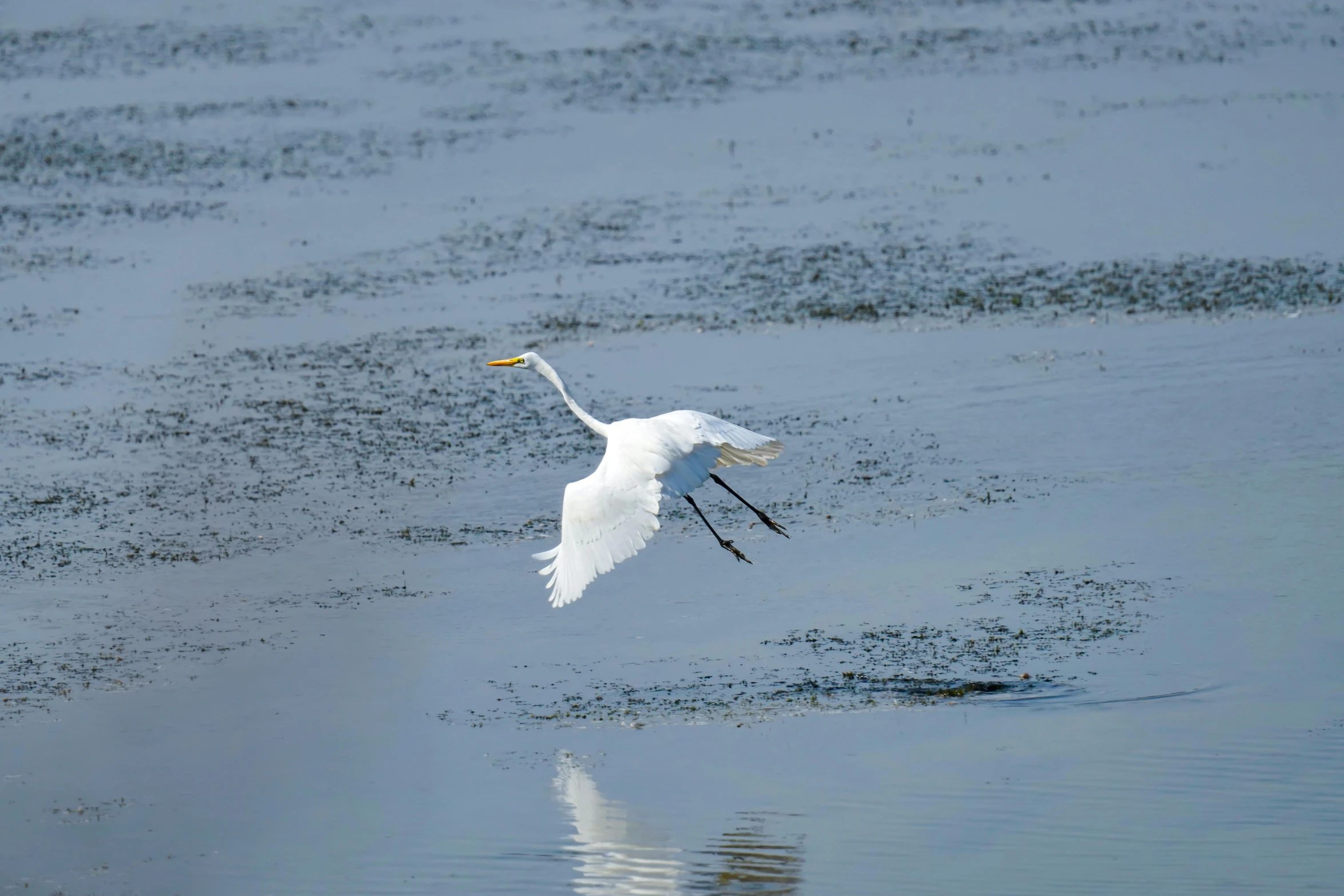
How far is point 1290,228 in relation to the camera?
20391 millimetres

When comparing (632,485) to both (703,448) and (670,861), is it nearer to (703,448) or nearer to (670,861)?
(703,448)

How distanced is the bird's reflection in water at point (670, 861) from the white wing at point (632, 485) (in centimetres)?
144

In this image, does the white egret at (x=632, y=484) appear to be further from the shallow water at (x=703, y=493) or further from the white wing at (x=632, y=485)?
the shallow water at (x=703, y=493)

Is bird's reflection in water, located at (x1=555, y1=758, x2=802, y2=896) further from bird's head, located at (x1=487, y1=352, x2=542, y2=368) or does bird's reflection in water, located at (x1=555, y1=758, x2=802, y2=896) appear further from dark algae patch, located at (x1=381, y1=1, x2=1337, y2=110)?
dark algae patch, located at (x1=381, y1=1, x2=1337, y2=110)

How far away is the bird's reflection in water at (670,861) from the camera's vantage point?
8.25 meters

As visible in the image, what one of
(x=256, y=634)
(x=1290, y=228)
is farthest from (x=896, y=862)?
(x=1290, y=228)

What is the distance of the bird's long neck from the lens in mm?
11281

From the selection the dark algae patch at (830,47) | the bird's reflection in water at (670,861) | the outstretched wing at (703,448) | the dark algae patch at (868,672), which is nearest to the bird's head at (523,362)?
the outstretched wing at (703,448)

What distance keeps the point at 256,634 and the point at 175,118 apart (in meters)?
19.4

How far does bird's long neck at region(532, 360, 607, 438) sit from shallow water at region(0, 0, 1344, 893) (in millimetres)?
1425

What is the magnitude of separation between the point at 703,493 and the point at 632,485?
408 centimetres

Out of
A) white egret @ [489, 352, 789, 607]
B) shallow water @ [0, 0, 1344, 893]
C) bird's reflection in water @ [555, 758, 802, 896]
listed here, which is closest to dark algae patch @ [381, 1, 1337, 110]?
shallow water @ [0, 0, 1344, 893]

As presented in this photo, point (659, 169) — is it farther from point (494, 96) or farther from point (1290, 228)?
point (1290, 228)

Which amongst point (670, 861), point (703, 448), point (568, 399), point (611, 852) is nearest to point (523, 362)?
point (568, 399)
